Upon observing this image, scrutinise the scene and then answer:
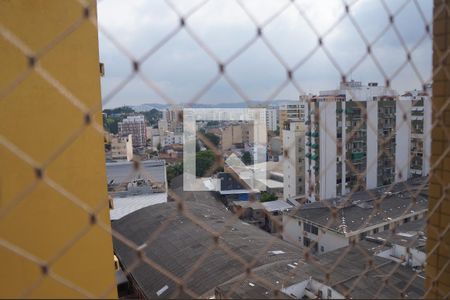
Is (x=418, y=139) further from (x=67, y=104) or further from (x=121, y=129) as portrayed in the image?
(x=67, y=104)

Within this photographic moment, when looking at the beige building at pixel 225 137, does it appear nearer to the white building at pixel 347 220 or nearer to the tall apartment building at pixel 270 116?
the tall apartment building at pixel 270 116

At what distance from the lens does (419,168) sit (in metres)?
7.30

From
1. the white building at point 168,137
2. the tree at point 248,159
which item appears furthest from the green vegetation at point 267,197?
the white building at point 168,137

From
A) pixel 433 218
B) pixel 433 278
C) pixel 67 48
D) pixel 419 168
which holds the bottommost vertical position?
pixel 419 168

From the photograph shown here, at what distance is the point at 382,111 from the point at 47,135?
6.58m

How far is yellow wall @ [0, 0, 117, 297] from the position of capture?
748 mm

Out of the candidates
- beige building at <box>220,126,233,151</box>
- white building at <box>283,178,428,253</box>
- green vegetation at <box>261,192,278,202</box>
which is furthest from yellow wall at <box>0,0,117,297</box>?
green vegetation at <box>261,192,278,202</box>

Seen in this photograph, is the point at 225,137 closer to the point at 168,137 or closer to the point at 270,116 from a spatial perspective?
the point at 168,137

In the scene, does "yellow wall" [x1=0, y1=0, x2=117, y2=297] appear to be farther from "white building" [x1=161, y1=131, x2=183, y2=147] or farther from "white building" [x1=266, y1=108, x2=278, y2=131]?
"white building" [x1=266, y1=108, x2=278, y2=131]

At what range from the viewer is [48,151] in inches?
30.3

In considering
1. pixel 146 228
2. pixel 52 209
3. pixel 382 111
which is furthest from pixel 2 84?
pixel 382 111

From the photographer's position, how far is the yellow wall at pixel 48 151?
2.45ft

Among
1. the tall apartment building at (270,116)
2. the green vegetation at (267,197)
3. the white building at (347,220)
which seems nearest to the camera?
the tall apartment building at (270,116)

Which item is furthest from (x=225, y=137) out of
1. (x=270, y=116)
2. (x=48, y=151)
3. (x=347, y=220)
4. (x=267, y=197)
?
(x=267, y=197)
